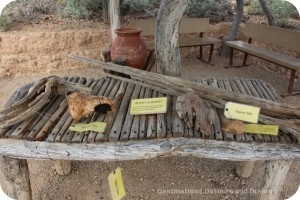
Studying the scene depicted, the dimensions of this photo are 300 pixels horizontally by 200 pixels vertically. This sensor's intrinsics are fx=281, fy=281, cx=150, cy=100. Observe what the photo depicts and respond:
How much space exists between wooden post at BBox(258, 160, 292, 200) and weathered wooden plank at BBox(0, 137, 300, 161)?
0.68 feet

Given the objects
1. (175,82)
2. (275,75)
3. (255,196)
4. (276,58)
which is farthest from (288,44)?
(175,82)

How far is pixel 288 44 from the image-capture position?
4125mm

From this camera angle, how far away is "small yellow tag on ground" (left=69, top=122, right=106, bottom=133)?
1.55 meters

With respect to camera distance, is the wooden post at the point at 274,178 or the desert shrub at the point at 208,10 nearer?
the wooden post at the point at 274,178

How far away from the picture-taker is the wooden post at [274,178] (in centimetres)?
A: 177

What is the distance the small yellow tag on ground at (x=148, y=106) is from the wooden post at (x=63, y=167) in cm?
107

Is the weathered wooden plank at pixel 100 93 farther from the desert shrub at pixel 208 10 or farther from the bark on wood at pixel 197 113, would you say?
the desert shrub at pixel 208 10

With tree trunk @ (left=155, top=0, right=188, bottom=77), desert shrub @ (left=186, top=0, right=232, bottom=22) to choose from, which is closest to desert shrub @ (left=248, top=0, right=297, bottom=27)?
desert shrub @ (left=186, top=0, right=232, bottom=22)

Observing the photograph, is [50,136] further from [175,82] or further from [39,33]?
[39,33]

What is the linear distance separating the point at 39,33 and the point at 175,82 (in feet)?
11.6

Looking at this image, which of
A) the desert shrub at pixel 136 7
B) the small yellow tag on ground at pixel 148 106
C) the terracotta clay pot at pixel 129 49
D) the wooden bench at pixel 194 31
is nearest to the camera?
the small yellow tag on ground at pixel 148 106

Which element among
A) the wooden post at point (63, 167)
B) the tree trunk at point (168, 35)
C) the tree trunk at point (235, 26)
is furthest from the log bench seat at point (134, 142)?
the tree trunk at point (235, 26)

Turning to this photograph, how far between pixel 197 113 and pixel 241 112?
26 cm

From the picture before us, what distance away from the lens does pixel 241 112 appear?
1.64 meters
